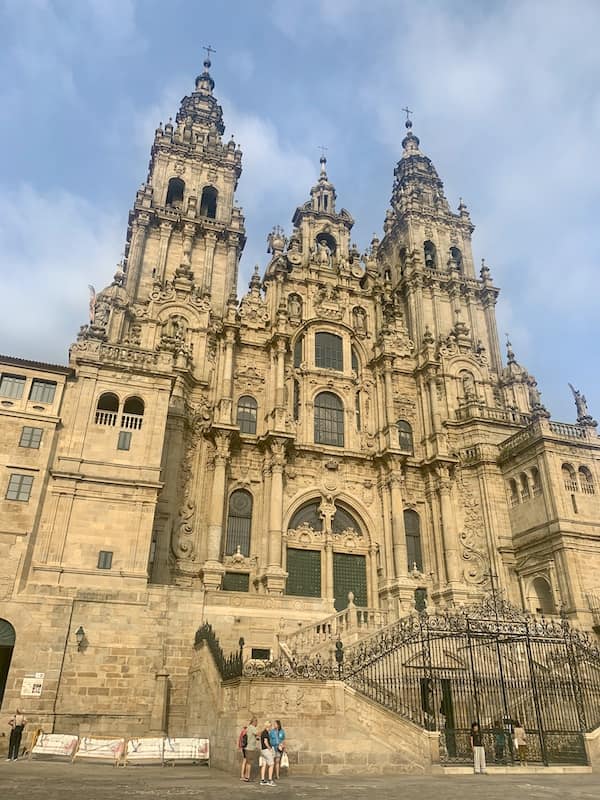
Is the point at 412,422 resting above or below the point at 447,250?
below

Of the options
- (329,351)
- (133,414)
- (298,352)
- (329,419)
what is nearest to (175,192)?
(298,352)

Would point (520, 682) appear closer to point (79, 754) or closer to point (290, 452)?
point (79, 754)

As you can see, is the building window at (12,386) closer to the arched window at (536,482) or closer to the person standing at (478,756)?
the person standing at (478,756)

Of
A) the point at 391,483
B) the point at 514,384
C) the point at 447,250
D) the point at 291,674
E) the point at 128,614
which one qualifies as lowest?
the point at 291,674

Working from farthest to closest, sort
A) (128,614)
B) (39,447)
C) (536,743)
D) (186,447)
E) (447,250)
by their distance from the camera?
1. (447,250)
2. (186,447)
3. (39,447)
4. (128,614)
5. (536,743)

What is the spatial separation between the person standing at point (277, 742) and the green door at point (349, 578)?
15.4m

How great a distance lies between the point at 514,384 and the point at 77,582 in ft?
90.2

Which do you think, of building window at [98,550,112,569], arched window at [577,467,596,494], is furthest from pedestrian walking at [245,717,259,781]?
arched window at [577,467,596,494]

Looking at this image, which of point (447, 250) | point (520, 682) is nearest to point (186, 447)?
point (520, 682)

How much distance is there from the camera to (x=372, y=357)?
3622 cm

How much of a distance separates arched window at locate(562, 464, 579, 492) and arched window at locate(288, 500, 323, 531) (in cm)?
1198

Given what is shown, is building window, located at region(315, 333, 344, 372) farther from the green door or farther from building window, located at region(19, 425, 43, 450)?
building window, located at region(19, 425, 43, 450)

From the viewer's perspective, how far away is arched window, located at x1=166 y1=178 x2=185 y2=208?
39.1 metres

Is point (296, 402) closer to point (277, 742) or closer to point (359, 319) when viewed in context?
point (359, 319)
